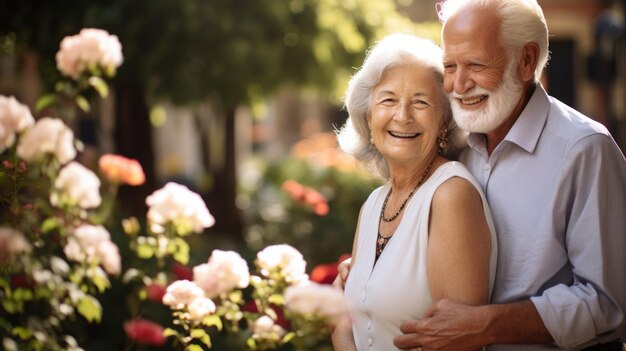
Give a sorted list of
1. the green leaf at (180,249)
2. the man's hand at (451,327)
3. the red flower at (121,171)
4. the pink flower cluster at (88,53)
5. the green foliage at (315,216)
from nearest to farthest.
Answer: the man's hand at (451,327)
the pink flower cluster at (88,53)
the green leaf at (180,249)
the red flower at (121,171)
the green foliage at (315,216)

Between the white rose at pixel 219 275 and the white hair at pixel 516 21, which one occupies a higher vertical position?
the white hair at pixel 516 21

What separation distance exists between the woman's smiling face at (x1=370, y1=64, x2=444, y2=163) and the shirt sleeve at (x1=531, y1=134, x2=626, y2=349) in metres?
0.46

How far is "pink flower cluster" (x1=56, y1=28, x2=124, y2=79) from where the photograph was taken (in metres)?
2.92

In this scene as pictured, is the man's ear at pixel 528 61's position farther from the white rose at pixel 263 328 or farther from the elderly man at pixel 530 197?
the white rose at pixel 263 328

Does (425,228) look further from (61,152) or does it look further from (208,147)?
(208,147)

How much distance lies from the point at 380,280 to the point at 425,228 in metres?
0.24

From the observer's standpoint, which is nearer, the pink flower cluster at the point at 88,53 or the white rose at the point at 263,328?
the white rose at the point at 263,328

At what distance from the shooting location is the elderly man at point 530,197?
2.46m

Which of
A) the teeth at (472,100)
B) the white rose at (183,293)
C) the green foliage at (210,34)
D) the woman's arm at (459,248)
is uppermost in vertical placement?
the green foliage at (210,34)

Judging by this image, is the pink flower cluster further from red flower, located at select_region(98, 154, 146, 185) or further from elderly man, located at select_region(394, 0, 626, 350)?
elderly man, located at select_region(394, 0, 626, 350)

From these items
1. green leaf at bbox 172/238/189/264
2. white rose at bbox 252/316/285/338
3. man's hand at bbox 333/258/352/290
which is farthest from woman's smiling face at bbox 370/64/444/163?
green leaf at bbox 172/238/189/264

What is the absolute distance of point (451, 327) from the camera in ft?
8.04

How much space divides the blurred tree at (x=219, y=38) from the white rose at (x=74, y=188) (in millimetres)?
3810

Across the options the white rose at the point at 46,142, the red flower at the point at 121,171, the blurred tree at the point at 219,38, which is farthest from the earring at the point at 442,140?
the blurred tree at the point at 219,38
